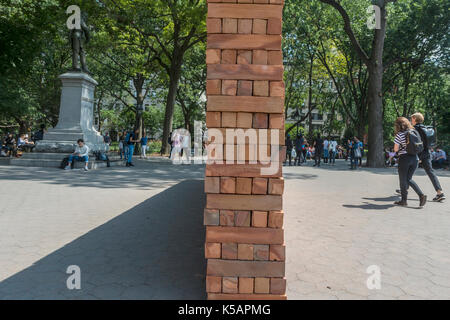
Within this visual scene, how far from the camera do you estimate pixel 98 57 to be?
31.9 m

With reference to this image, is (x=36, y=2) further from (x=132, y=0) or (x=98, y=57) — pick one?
(x=98, y=57)

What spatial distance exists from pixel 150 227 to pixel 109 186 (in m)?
4.76

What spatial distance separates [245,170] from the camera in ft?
9.63

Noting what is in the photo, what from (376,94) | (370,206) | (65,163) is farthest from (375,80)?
(65,163)

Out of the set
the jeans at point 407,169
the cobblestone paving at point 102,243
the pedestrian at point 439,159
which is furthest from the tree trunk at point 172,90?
the pedestrian at point 439,159

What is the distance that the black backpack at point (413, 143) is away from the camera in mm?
7637

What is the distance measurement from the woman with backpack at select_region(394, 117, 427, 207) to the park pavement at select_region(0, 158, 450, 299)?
42cm

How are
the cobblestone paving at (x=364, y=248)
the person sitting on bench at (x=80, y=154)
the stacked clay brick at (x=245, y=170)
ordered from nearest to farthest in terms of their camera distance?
1. the stacked clay brick at (x=245, y=170)
2. the cobblestone paving at (x=364, y=248)
3. the person sitting on bench at (x=80, y=154)

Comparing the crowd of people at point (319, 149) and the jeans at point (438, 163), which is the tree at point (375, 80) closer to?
the crowd of people at point (319, 149)

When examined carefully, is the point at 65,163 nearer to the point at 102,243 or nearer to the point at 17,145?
the point at 102,243

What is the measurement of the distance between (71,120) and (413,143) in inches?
516

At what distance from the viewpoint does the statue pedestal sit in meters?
15.1

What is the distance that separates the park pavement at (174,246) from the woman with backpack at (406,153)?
0.42 meters

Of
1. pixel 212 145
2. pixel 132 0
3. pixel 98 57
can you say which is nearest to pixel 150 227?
pixel 212 145
